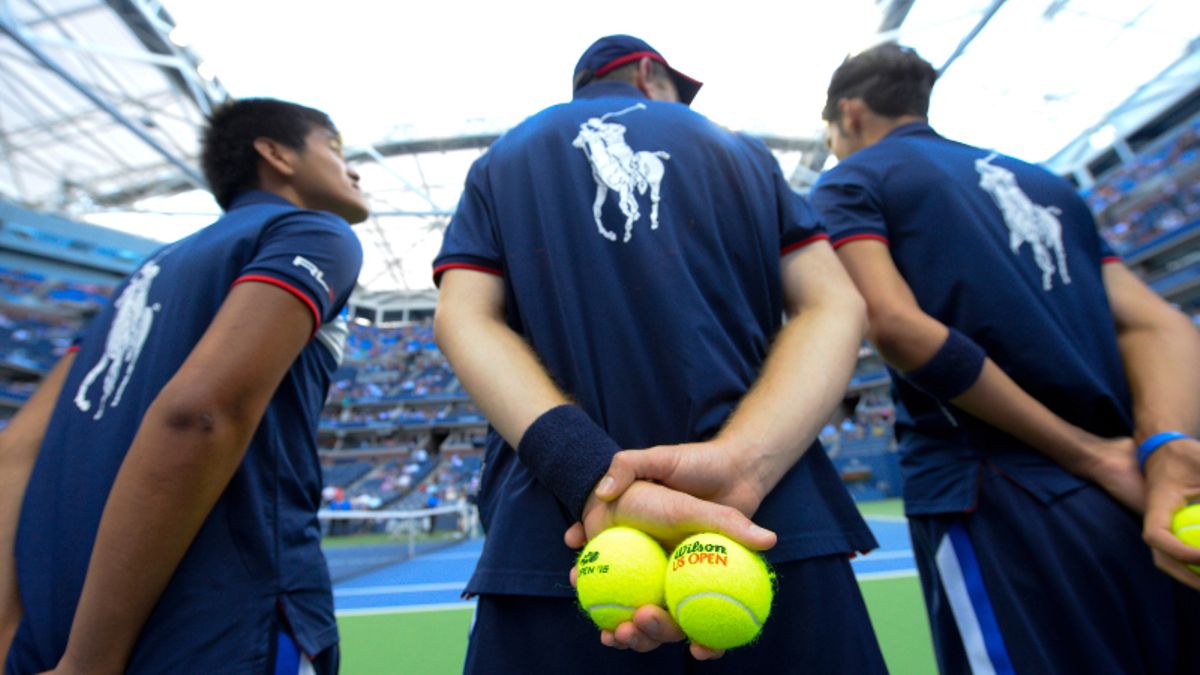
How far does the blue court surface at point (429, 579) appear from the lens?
5.74 meters

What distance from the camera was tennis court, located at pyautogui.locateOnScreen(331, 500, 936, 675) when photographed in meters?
3.67

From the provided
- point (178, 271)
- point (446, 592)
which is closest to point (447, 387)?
point (446, 592)

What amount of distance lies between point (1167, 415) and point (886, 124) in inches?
44.3

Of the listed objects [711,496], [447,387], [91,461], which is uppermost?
[91,461]

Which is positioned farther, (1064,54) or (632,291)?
(1064,54)

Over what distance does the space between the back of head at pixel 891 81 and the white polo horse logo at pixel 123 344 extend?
7.08 feet

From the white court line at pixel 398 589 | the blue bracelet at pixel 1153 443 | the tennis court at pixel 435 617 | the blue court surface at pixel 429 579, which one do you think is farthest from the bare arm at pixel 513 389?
the white court line at pixel 398 589

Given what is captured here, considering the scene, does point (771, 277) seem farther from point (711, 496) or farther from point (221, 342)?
point (221, 342)

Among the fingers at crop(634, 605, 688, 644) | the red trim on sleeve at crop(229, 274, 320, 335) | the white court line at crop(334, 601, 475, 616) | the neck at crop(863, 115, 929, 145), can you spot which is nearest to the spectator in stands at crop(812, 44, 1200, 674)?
the neck at crop(863, 115, 929, 145)

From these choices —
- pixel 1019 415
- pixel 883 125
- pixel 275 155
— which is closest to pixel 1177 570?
pixel 1019 415

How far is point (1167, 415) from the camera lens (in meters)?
1.36

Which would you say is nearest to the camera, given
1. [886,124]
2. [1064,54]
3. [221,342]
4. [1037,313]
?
[221,342]

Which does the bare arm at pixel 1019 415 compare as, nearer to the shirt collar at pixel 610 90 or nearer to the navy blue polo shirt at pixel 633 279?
the navy blue polo shirt at pixel 633 279

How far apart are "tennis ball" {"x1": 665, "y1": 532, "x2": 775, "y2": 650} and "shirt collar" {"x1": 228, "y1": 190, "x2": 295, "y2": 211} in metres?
1.53
